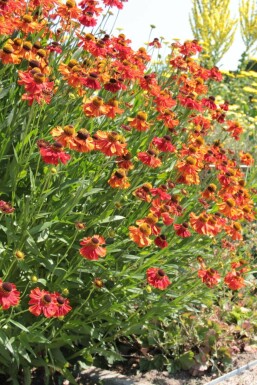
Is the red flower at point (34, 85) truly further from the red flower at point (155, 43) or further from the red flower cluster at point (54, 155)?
the red flower at point (155, 43)

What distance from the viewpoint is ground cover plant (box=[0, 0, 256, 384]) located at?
2479 mm

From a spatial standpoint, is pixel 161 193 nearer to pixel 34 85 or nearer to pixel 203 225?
pixel 203 225

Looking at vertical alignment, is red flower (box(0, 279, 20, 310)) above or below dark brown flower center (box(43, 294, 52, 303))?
above

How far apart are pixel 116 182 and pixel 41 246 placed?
44 centimetres

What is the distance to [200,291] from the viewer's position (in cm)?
323

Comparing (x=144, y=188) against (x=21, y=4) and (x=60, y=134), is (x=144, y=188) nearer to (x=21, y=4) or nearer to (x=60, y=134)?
(x=60, y=134)

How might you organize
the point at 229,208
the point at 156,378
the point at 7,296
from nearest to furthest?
1. the point at 7,296
2. the point at 229,208
3. the point at 156,378

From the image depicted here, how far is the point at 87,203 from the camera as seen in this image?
2871 millimetres

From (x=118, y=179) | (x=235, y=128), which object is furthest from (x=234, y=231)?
(x=235, y=128)

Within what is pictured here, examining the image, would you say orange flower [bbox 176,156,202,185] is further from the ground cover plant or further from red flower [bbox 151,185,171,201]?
red flower [bbox 151,185,171,201]

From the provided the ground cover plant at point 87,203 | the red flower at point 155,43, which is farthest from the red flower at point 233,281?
the red flower at point 155,43

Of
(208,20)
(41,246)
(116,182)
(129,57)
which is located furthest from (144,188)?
(208,20)

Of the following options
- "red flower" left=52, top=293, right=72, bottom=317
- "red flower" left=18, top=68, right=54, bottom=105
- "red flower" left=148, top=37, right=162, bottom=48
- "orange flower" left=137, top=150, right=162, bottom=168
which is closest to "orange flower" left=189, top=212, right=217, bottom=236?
"orange flower" left=137, top=150, right=162, bottom=168

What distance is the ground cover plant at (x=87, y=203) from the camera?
2.48 metres
